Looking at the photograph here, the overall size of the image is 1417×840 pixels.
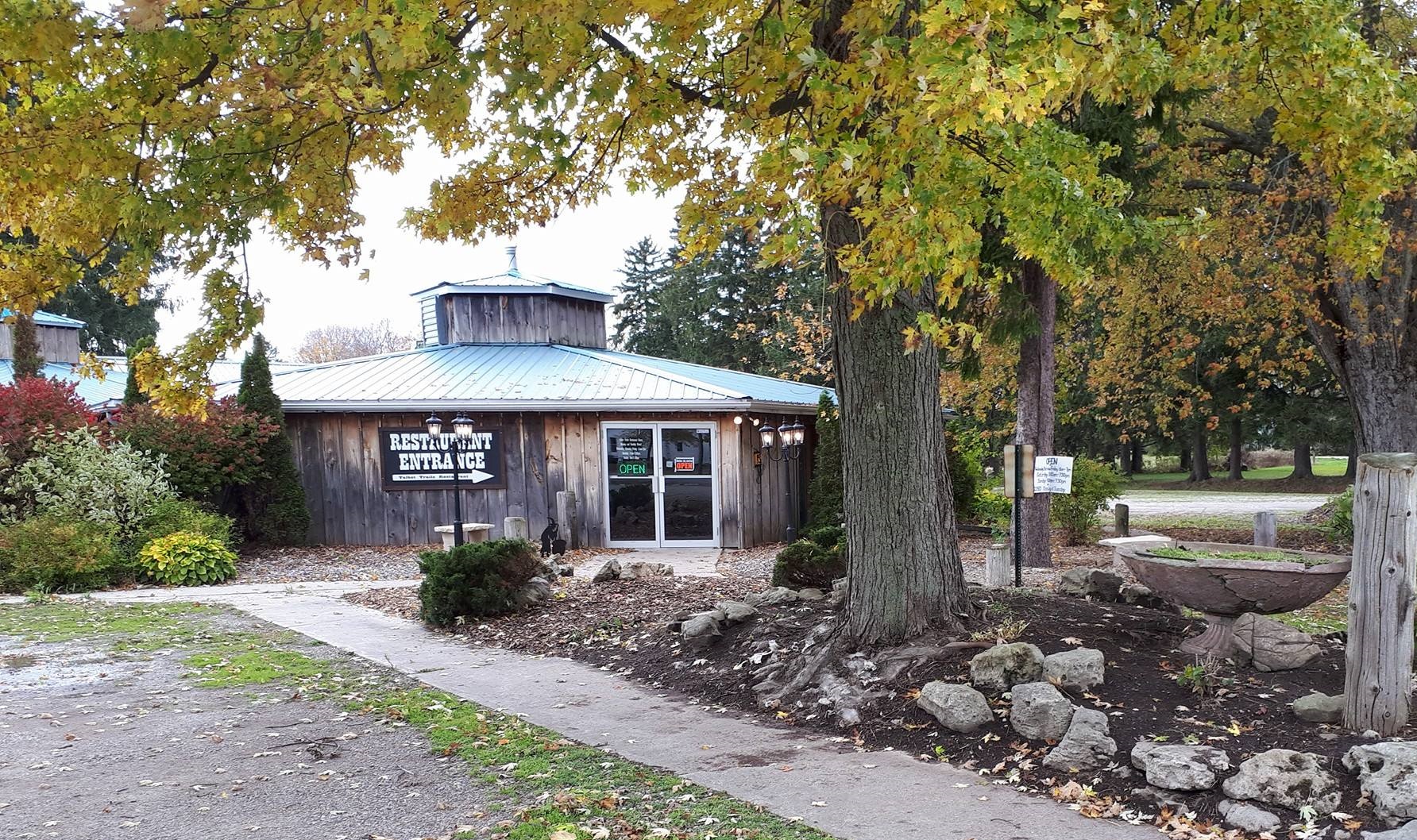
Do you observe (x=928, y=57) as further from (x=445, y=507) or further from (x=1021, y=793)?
(x=445, y=507)

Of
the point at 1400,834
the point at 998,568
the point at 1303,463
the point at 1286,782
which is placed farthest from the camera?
the point at 1303,463

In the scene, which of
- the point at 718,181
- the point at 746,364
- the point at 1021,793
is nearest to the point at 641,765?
the point at 1021,793

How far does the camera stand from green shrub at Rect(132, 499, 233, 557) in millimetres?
13875

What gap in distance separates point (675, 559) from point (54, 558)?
26.9ft

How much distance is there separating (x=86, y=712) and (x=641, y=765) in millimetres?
3975

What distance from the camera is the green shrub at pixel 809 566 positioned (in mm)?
9570

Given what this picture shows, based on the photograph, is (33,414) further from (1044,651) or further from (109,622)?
(1044,651)

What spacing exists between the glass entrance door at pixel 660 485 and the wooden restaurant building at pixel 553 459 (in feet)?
0.06

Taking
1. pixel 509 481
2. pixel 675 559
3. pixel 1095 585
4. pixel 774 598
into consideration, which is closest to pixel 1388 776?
pixel 1095 585

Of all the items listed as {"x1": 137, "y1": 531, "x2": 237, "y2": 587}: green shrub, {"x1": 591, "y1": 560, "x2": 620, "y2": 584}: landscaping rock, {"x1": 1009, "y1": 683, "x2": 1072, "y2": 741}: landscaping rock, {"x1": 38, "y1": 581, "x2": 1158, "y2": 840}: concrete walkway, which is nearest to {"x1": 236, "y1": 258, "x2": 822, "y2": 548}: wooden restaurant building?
{"x1": 137, "y1": 531, "x2": 237, "y2": 587}: green shrub

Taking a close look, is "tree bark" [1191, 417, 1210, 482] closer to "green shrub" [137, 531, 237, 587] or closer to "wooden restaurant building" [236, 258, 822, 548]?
"wooden restaurant building" [236, 258, 822, 548]

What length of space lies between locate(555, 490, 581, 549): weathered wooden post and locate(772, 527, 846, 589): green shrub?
7219 millimetres

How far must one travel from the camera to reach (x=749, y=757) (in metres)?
5.36

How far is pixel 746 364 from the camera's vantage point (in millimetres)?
36375
